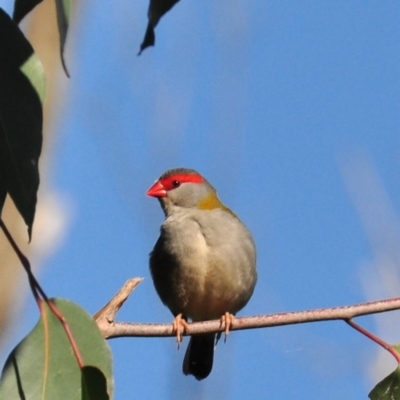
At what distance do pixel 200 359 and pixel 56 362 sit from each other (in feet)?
9.79

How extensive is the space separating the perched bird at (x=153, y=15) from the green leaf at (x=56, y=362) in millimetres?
842

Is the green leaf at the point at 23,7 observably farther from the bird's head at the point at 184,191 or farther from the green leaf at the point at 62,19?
the bird's head at the point at 184,191

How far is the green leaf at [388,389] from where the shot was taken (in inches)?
119

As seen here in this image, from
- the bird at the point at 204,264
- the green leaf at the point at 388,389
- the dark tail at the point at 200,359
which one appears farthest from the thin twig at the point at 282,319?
the dark tail at the point at 200,359

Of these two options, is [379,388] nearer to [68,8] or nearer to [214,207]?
[68,8]

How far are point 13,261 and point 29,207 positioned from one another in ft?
19.0

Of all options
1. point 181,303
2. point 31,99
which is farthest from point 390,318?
point 31,99

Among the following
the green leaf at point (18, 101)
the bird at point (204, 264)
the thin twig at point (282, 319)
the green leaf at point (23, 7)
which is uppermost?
the green leaf at point (23, 7)

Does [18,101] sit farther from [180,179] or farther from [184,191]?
[180,179]

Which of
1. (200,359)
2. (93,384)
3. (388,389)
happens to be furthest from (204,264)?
(93,384)

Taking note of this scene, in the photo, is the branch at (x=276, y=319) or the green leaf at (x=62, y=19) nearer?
the green leaf at (x=62, y=19)

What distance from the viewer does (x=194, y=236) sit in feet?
16.5

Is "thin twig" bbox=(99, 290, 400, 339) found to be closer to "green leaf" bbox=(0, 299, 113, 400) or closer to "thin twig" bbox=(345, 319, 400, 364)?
"thin twig" bbox=(345, 319, 400, 364)

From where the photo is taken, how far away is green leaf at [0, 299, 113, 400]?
8.55 feet
